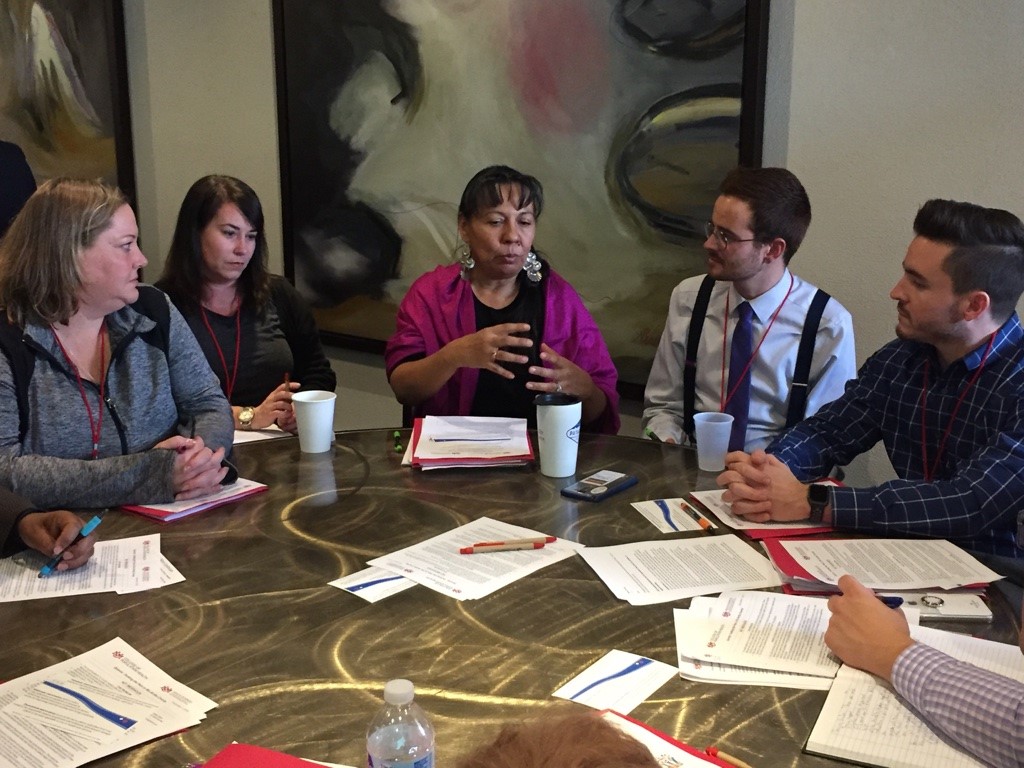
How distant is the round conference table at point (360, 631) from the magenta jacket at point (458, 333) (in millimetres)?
721

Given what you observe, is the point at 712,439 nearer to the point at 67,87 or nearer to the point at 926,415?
the point at 926,415

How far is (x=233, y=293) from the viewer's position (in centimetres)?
282

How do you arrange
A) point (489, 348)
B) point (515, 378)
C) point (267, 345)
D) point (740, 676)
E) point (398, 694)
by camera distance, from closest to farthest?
point (398, 694) < point (740, 676) < point (489, 348) < point (515, 378) < point (267, 345)

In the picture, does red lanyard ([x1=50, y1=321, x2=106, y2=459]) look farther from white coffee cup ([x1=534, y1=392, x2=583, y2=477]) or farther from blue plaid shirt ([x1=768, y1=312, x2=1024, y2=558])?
blue plaid shirt ([x1=768, y1=312, x2=1024, y2=558])

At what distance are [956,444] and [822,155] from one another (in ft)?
3.32

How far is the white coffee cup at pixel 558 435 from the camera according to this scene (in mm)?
1865

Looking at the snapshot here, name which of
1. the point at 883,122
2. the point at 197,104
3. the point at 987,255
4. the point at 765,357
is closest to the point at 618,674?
the point at 987,255

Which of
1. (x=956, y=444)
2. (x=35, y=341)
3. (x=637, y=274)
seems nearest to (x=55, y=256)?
(x=35, y=341)

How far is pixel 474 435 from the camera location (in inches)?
83.8

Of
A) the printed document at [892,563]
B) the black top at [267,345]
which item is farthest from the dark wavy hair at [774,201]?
the black top at [267,345]

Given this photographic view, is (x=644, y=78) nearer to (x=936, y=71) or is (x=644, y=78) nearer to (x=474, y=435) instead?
(x=936, y=71)

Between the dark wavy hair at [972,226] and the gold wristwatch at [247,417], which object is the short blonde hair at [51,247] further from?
the dark wavy hair at [972,226]

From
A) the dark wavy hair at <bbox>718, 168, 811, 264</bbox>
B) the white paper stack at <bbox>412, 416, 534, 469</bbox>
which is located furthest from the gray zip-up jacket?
the dark wavy hair at <bbox>718, 168, 811, 264</bbox>

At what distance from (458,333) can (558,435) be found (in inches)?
30.1
